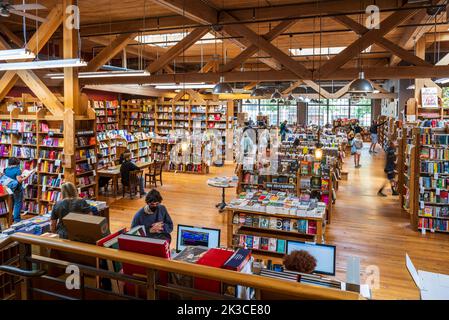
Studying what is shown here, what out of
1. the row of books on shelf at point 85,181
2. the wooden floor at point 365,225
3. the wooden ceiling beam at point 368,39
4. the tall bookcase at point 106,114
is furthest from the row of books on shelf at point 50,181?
the tall bookcase at point 106,114

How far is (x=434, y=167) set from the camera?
7.85m

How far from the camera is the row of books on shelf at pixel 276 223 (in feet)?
19.4

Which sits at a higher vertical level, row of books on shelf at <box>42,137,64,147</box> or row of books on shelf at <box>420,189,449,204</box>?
row of books on shelf at <box>42,137,64,147</box>

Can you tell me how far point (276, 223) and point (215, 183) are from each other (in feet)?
10.5

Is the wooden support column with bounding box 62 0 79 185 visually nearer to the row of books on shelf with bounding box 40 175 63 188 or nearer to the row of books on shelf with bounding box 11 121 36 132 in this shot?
the row of books on shelf with bounding box 40 175 63 188

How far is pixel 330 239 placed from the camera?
23.9 ft

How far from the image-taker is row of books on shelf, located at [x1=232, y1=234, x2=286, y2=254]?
235 inches

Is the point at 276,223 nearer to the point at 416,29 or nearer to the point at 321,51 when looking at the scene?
the point at 416,29

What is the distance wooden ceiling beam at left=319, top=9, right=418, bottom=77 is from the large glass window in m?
20.8

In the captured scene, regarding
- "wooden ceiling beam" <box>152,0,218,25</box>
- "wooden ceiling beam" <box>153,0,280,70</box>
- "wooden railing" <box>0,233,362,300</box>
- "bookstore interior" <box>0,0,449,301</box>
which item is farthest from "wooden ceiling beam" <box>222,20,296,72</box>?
"wooden railing" <box>0,233,362,300</box>

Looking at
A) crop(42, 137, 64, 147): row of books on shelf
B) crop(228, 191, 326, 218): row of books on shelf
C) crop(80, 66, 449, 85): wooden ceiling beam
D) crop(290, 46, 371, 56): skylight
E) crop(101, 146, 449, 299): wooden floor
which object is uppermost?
crop(290, 46, 371, 56): skylight
